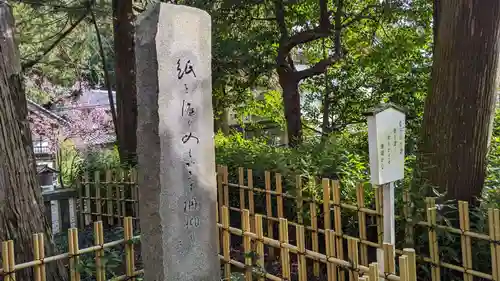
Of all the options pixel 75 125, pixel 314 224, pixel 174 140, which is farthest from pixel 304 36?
pixel 75 125

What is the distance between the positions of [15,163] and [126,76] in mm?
3877

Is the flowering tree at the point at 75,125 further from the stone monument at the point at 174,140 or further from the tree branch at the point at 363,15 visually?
the stone monument at the point at 174,140

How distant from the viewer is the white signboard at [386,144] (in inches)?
131

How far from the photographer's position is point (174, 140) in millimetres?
3055

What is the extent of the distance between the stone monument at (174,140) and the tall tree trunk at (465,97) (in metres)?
2.34

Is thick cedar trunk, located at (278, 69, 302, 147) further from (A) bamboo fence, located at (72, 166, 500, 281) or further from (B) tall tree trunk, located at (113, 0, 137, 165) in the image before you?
(A) bamboo fence, located at (72, 166, 500, 281)

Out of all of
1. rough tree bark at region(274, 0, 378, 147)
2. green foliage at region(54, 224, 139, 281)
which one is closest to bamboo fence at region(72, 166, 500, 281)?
green foliage at region(54, 224, 139, 281)

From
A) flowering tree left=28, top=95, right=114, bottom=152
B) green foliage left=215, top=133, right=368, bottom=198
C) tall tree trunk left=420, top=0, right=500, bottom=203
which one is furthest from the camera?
flowering tree left=28, top=95, right=114, bottom=152

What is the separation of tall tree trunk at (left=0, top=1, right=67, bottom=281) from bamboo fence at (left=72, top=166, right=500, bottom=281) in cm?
156

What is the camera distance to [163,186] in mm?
3006

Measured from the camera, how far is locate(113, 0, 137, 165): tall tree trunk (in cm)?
724

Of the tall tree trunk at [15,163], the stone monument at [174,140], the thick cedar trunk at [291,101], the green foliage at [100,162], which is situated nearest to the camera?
the stone monument at [174,140]

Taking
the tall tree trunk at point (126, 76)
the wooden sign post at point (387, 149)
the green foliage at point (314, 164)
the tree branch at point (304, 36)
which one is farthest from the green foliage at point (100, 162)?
the wooden sign post at point (387, 149)

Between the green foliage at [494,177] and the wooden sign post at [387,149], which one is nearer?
the wooden sign post at [387,149]
